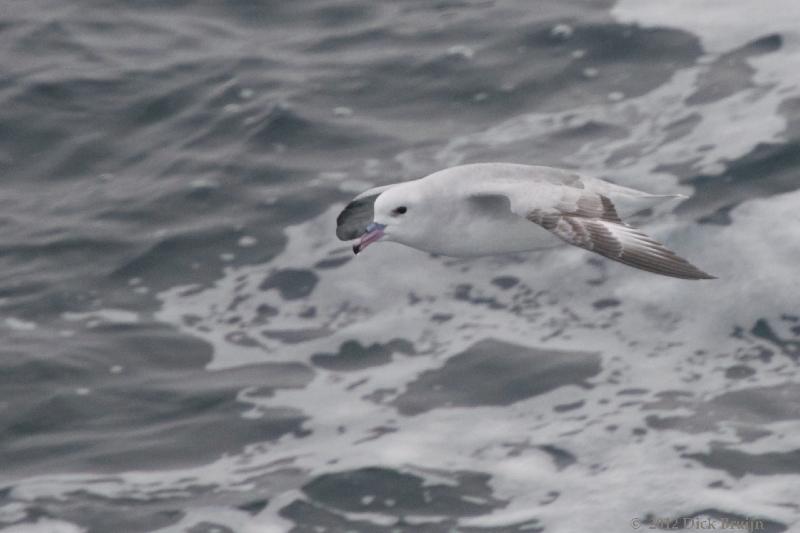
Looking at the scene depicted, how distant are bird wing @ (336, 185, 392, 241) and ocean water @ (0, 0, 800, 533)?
1675 millimetres

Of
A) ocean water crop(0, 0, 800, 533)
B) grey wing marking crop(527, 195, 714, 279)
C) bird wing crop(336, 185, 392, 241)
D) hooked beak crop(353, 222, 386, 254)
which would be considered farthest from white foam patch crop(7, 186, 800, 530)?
grey wing marking crop(527, 195, 714, 279)

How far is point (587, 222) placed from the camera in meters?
10.2

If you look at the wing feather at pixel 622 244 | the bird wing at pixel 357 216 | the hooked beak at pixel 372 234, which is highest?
the bird wing at pixel 357 216

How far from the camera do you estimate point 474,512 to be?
456 inches

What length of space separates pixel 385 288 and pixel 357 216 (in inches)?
83.9

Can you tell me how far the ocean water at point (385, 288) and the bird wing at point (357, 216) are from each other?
1.67 metres

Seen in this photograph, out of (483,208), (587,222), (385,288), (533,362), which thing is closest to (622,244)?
(587,222)

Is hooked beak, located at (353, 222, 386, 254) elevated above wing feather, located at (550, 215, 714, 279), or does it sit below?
above

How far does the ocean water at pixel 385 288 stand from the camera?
39.0 feet

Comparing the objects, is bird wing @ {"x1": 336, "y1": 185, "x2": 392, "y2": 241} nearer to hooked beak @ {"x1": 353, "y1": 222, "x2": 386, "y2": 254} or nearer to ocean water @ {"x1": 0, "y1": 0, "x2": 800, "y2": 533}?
hooked beak @ {"x1": 353, "y1": 222, "x2": 386, "y2": 254}

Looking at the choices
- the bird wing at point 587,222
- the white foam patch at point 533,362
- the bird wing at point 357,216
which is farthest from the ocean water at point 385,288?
the bird wing at point 587,222

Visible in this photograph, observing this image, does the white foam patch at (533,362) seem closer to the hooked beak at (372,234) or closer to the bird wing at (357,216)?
the bird wing at (357,216)

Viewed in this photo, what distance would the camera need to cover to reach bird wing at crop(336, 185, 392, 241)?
11.7 metres

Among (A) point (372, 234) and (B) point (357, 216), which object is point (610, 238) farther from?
(B) point (357, 216)
